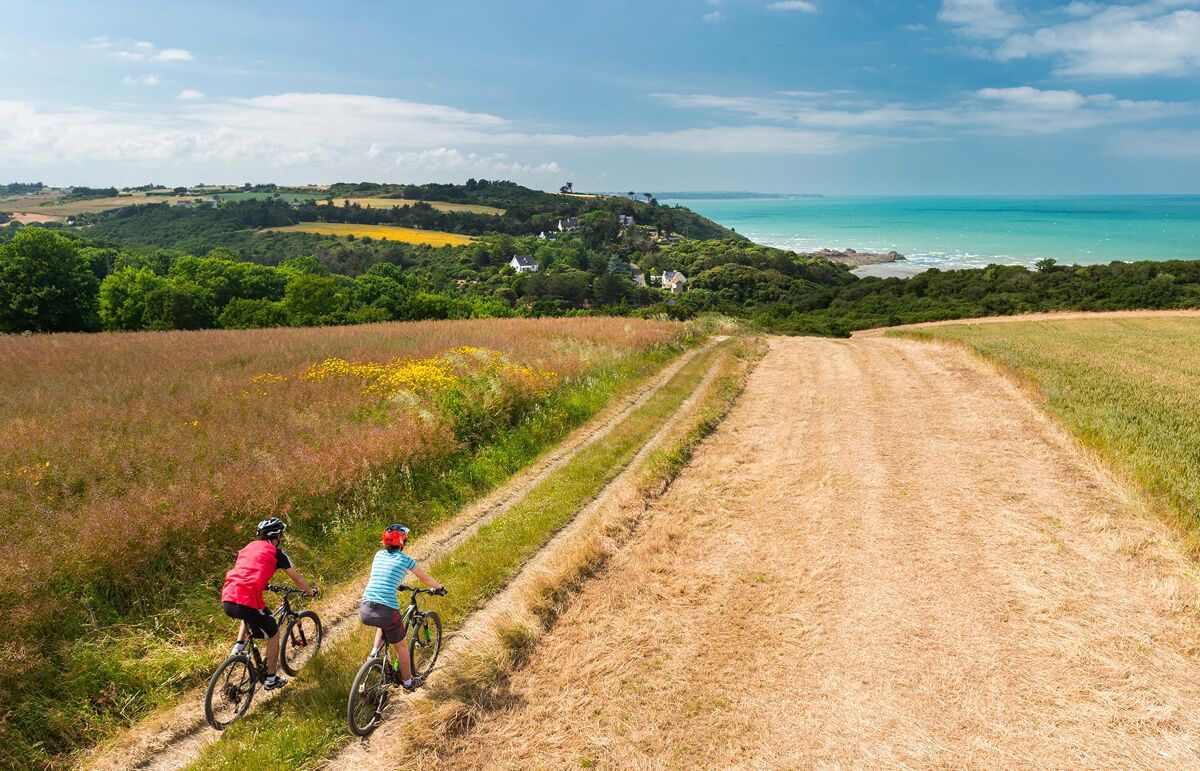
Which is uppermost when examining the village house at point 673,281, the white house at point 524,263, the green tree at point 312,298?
the white house at point 524,263

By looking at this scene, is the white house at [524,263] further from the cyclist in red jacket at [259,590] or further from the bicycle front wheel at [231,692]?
the bicycle front wheel at [231,692]

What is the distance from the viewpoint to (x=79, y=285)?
48.9 m

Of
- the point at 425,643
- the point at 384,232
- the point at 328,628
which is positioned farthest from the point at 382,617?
the point at 384,232

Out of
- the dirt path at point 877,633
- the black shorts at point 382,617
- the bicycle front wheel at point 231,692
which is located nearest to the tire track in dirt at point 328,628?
the bicycle front wheel at point 231,692

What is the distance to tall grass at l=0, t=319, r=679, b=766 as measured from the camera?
7125 millimetres

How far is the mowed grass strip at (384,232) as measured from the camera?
575 feet

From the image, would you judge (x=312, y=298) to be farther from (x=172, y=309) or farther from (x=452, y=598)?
(x=452, y=598)

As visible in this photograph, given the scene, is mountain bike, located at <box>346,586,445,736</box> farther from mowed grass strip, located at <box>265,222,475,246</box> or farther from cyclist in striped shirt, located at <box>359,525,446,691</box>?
mowed grass strip, located at <box>265,222,475,246</box>

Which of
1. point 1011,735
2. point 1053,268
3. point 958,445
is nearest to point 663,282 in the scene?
point 1053,268

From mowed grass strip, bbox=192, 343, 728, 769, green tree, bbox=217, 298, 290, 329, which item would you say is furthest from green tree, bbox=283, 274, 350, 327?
mowed grass strip, bbox=192, 343, 728, 769

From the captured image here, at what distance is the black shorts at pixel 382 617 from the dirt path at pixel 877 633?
1488mm

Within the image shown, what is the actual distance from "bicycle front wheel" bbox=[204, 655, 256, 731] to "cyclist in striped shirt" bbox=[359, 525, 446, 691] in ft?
5.15

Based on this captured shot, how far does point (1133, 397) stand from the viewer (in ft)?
65.6

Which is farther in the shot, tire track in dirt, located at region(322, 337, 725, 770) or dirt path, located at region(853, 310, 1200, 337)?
dirt path, located at region(853, 310, 1200, 337)
